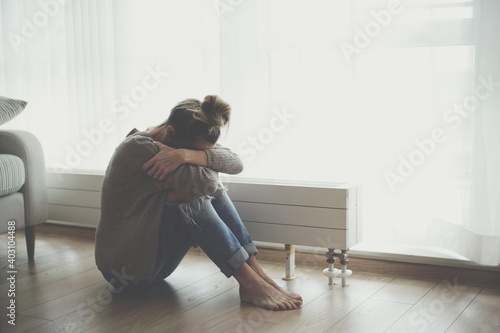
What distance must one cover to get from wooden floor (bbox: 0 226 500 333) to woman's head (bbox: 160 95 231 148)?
520mm

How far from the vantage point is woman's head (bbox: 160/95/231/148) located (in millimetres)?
2053

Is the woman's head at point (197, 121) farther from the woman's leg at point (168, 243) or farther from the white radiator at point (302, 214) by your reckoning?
the white radiator at point (302, 214)

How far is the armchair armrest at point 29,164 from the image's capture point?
103 inches

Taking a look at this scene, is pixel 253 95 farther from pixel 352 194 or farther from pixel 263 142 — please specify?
pixel 352 194

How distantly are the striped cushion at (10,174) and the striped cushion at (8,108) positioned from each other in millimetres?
164

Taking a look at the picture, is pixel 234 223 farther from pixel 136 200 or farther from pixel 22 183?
pixel 22 183

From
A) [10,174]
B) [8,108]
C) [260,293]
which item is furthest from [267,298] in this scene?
[8,108]

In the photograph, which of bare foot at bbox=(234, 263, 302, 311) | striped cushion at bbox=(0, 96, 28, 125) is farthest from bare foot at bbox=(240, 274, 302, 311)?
striped cushion at bbox=(0, 96, 28, 125)

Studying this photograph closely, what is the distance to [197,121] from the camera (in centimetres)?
205

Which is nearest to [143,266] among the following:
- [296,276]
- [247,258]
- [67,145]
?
[247,258]

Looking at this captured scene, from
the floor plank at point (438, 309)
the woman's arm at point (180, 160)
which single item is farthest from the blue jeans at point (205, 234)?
the floor plank at point (438, 309)

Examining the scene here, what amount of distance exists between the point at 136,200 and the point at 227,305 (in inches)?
17.4

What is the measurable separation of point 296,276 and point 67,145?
135 cm

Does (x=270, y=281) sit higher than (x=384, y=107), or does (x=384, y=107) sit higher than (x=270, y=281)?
(x=384, y=107)
